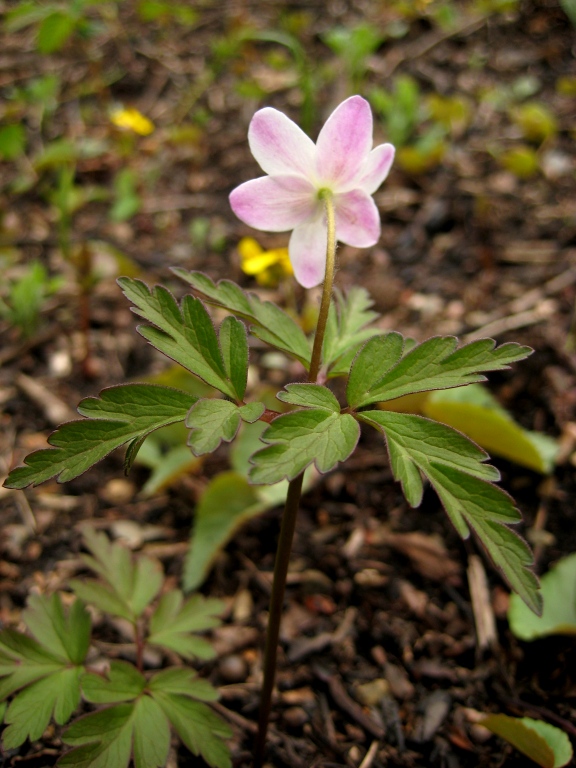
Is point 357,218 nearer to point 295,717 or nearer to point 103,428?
point 103,428

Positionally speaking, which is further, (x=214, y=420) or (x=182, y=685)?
(x=182, y=685)

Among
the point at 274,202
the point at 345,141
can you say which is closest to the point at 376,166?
the point at 345,141

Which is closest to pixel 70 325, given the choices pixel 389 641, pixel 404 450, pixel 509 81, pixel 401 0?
pixel 389 641

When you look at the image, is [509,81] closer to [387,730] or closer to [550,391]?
[550,391]

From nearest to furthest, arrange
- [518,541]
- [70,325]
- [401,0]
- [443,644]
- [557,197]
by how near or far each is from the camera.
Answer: [518,541] < [443,644] < [70,325] < [557,197] < [401,0]

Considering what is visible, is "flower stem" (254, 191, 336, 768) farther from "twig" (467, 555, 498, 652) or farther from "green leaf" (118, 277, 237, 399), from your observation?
"twig" (467, 555, 498, 652)

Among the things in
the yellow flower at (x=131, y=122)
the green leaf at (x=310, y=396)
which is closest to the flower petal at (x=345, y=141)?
the green leaf at (x=310, y=396)

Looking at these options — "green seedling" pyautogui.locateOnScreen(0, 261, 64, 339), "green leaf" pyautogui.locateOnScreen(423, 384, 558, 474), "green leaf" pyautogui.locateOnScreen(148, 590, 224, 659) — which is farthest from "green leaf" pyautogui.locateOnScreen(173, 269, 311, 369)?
"green seedling" pyautogui.locateOnScreen(0, 261, 64, 339)
